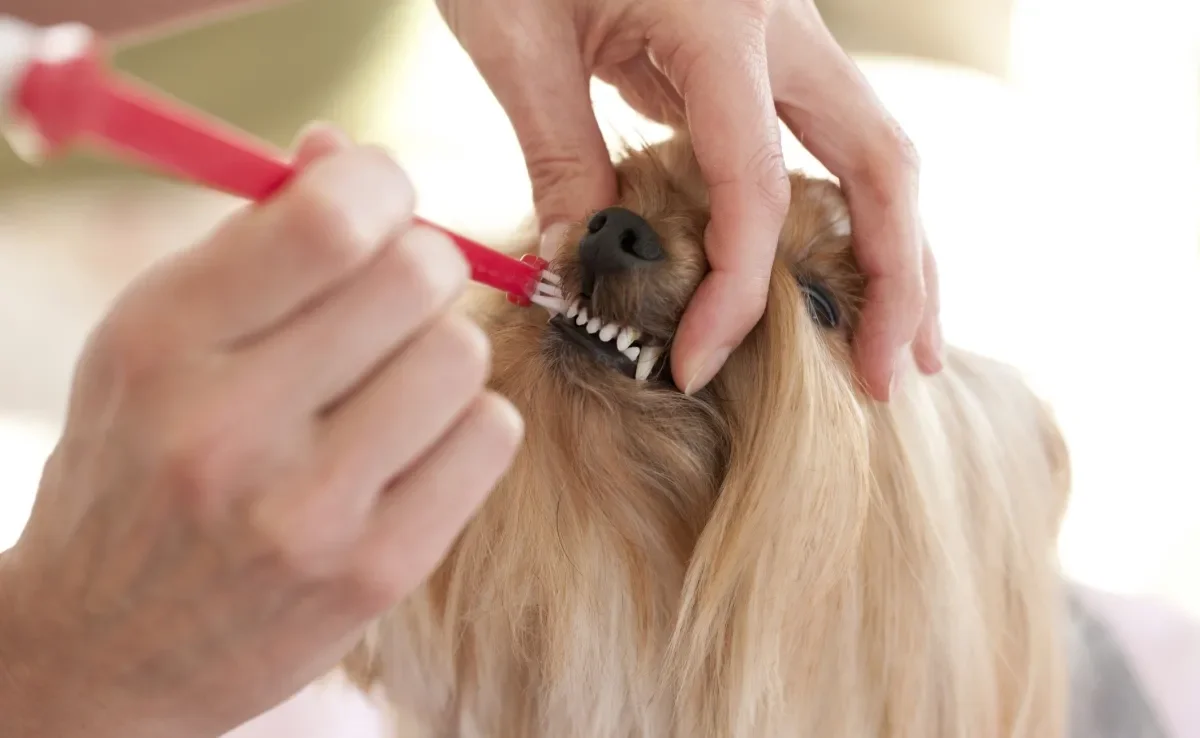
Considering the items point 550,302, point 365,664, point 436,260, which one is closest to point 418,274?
point 436,260

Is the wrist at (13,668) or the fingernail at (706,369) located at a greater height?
the fingernail at (706,369)

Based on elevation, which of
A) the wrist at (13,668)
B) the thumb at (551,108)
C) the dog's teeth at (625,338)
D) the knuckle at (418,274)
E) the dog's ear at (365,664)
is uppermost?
the thumb at (551,108)

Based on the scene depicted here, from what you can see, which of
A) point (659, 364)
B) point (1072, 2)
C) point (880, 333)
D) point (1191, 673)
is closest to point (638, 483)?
point (659, 364)

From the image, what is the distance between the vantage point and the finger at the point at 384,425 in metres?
0.50

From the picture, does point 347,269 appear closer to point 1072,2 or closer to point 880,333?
point 880,333

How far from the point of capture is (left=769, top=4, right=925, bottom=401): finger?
90cm

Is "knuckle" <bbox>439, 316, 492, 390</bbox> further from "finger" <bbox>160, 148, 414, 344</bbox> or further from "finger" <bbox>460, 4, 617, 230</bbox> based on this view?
"finger" <bbox>460, 4, 617, 230</bbox>

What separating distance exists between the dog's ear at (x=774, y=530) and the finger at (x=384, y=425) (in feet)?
1.21

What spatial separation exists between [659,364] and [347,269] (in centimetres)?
42

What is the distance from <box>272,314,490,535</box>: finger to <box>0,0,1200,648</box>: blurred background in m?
0.77

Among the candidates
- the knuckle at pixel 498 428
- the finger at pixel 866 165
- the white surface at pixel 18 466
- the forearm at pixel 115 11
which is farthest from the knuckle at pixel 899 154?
the white surface at pixel 18 466

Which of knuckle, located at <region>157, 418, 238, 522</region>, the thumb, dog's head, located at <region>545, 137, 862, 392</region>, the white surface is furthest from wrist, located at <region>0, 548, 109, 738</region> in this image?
the white surface

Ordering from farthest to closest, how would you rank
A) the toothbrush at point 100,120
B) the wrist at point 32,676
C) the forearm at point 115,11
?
1. the forearm at point 115,11
2. the wrist at point 32,676
3. the toothbrush at point 100,120

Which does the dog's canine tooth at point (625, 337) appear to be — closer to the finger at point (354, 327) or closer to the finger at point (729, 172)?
the finger at point (729, 172)
